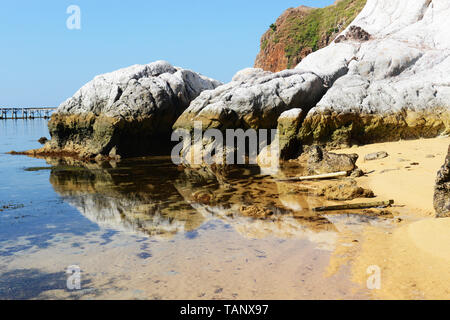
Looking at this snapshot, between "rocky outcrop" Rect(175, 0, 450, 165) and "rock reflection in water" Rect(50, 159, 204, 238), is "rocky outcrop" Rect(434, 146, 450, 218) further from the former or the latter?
"rocky outcrop" Rect(175, 0, 450, 165)

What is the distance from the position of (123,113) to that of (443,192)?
17.0m

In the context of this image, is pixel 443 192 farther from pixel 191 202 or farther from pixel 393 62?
pixel 393 62

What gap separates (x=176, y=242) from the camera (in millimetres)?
7430

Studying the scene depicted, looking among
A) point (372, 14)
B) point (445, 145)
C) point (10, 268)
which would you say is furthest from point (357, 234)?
point (372, 14)

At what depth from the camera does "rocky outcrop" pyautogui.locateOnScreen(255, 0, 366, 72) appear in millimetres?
50750

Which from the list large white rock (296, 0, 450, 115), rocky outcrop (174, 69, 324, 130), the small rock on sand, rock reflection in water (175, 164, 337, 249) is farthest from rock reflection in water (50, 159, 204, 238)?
large white rock (296, 0, 450, 115)

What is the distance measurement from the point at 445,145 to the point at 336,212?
8.79 meters

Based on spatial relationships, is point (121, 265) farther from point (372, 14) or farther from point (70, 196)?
point (372, 14)

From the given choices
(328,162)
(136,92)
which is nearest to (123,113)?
(136,92)

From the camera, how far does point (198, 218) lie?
9.07m

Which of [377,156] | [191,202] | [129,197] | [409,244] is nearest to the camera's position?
[409,244]

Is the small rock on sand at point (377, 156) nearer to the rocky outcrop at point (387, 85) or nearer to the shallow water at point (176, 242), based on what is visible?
the rocky outcrop at point (387, 85)

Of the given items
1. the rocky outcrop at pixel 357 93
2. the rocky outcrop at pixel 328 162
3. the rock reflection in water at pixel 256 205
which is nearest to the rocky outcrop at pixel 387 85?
the rocky outcrop at pixel 357 93

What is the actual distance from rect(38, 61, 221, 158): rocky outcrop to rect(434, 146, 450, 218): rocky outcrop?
53.7 feet
